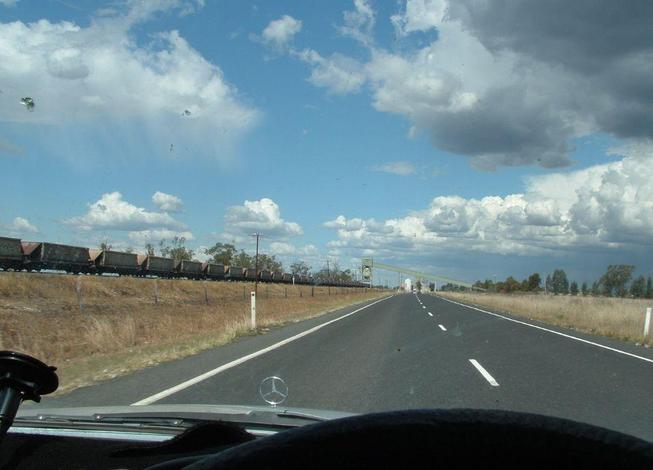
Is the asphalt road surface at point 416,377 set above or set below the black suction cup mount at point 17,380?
below

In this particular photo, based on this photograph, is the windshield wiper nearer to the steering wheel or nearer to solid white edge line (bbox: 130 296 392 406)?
the steering wheel

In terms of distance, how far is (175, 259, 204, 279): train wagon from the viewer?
2680 inches

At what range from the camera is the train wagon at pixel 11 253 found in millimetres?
A: 38844

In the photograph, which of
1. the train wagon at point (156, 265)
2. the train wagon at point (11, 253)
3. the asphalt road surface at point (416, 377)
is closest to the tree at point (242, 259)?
the train wagon at point (156, 265)

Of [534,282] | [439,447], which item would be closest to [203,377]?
[439,447]

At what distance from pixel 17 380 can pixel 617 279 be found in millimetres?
127207

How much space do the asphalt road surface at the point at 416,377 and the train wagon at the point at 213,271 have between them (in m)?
60.9

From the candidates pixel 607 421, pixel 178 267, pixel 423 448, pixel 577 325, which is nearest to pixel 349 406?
pixel 607 421

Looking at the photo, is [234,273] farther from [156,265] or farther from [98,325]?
[98,325]

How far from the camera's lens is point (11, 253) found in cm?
3950

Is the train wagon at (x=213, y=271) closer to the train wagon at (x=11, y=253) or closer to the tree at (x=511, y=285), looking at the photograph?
the train wagon at (x=11, y=253)

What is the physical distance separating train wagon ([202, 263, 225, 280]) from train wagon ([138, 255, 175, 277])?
1107cm

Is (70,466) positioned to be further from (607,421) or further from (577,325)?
(577,325)

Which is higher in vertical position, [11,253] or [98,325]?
[11,253]
